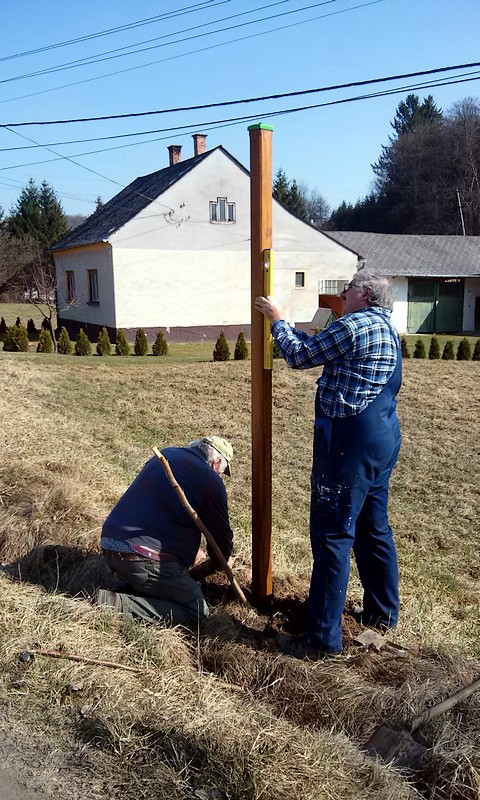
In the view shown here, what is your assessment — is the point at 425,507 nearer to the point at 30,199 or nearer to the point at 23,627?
the point at 23,627

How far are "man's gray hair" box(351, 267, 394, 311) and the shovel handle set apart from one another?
64.0 inches

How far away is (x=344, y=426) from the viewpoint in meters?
2.98

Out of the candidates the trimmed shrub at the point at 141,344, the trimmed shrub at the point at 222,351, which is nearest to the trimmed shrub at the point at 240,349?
the trimmed shrub at the point at 222,351

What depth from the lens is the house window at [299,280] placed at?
25859 millimetres

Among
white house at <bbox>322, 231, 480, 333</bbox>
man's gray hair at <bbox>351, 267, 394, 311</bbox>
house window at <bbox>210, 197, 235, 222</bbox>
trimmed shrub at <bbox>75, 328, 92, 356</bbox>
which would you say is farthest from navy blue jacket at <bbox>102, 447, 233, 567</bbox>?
white house at <bbox>322, 231, 480, 333</bbox>

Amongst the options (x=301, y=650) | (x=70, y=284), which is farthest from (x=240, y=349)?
(x=301, y=650)

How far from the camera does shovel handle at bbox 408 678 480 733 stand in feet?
7.82

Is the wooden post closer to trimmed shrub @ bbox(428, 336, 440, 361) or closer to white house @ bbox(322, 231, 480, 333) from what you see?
trimmed shrub @ bbox(428, 336, 440, 361)

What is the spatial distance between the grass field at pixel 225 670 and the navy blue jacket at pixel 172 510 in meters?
0.40

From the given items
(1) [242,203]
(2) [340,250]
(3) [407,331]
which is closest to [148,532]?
(1) [242,203]

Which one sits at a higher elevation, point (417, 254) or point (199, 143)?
point (199, 143)

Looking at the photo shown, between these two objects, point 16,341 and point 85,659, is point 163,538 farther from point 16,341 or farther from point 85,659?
point 16,341

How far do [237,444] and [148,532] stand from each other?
598 centimetres

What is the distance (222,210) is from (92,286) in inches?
211
